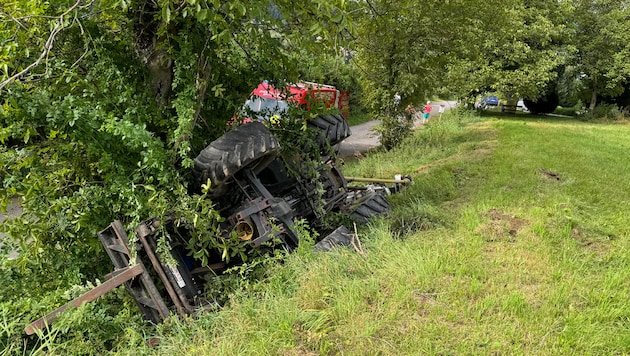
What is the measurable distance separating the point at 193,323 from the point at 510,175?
18.8 ft

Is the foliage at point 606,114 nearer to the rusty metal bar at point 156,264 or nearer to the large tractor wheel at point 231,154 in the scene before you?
the large tractor wheel at point 231,154

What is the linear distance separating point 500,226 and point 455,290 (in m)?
1.59

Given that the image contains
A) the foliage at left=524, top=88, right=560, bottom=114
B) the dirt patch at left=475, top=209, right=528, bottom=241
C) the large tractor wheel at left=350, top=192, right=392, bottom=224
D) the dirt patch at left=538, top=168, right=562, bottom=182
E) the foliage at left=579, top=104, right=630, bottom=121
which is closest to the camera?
the dirt patch at left=475, top=209, right=528, bottom=241

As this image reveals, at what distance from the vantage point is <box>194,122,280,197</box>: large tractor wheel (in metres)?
3.70

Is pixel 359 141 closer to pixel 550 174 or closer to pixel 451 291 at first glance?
pixel 550 174

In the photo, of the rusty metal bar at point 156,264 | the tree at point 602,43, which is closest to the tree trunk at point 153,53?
the rusty metal bar at point 156,264

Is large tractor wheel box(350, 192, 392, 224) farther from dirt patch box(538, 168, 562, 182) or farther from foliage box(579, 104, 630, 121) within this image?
foliage box(579, 104, 630, 121)

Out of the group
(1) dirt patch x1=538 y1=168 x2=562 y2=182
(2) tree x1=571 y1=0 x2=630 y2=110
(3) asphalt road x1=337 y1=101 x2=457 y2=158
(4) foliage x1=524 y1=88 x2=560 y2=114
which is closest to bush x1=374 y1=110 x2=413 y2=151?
(3) asphalt road x1=337 y1=101 x2=457 y2=158

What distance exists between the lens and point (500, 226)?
4.49m

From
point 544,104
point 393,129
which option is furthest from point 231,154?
point 544,104

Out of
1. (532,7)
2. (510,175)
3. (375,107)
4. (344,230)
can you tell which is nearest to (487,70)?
(532,7)

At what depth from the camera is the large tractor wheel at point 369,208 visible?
16.7 feet

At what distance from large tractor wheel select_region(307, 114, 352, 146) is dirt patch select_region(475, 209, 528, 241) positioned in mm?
2171

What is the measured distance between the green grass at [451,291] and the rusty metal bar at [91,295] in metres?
0.45
